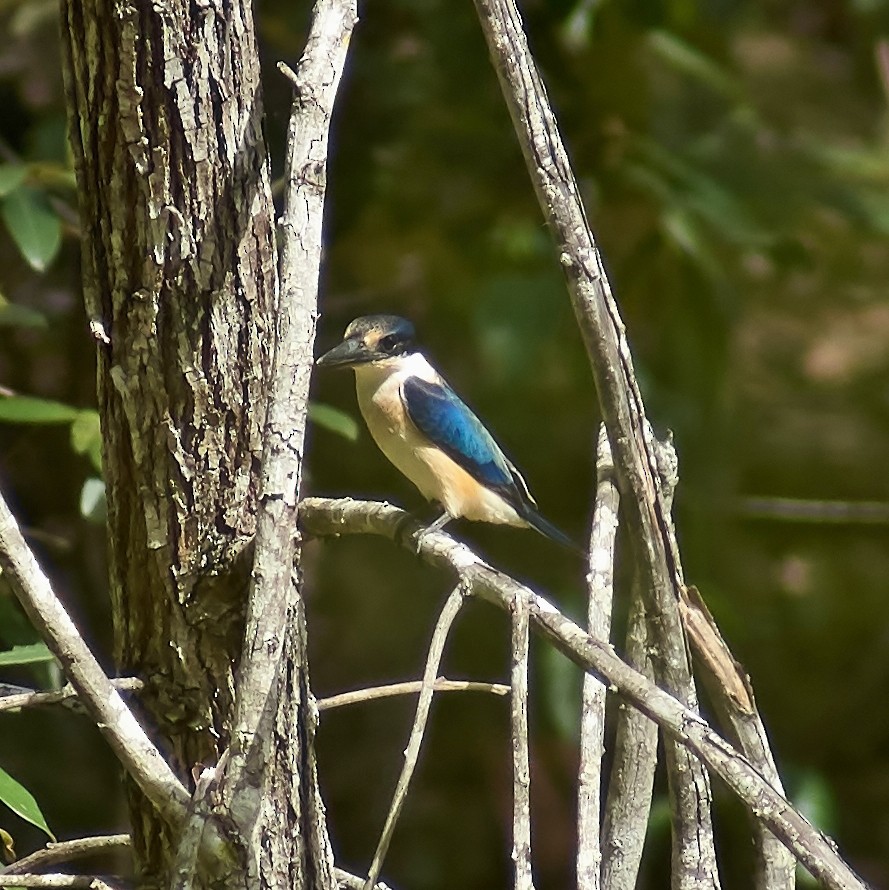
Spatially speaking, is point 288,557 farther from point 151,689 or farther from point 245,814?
point 151,689

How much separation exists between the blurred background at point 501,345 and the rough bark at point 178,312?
0.59 m

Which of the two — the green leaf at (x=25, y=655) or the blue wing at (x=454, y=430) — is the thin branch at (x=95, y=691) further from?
the blue wing at (x=454, y=430)

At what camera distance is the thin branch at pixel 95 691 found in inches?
56.8

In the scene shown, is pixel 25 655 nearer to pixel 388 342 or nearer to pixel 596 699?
pixel 596 699

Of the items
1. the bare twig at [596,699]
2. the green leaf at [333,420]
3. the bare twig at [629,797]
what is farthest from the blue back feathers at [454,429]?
the bare twig at [629,797]

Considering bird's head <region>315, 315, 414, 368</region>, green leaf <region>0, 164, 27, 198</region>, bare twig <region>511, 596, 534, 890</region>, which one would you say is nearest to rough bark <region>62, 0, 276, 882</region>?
bare twig <region>511, 596, 534, 890</region>

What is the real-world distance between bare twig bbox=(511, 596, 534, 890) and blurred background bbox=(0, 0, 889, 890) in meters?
1.04

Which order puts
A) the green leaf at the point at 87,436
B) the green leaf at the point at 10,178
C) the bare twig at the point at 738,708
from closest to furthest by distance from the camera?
the bare twig at the point at 738,708 → the green leaf at the point at 87,436 → the green leaf at the point at 10,178

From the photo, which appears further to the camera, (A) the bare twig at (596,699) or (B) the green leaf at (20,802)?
(B) the green leaf at (20,802)

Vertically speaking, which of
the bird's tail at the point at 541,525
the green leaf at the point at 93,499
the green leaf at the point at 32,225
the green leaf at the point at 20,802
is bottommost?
the green leaf at the point at 20,802

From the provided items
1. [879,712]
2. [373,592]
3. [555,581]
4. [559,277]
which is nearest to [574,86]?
[559,277]

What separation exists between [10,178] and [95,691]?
1.29 m

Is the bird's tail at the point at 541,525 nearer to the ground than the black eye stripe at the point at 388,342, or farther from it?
nearer to the ground

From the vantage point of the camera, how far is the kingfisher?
3164 millimetres
